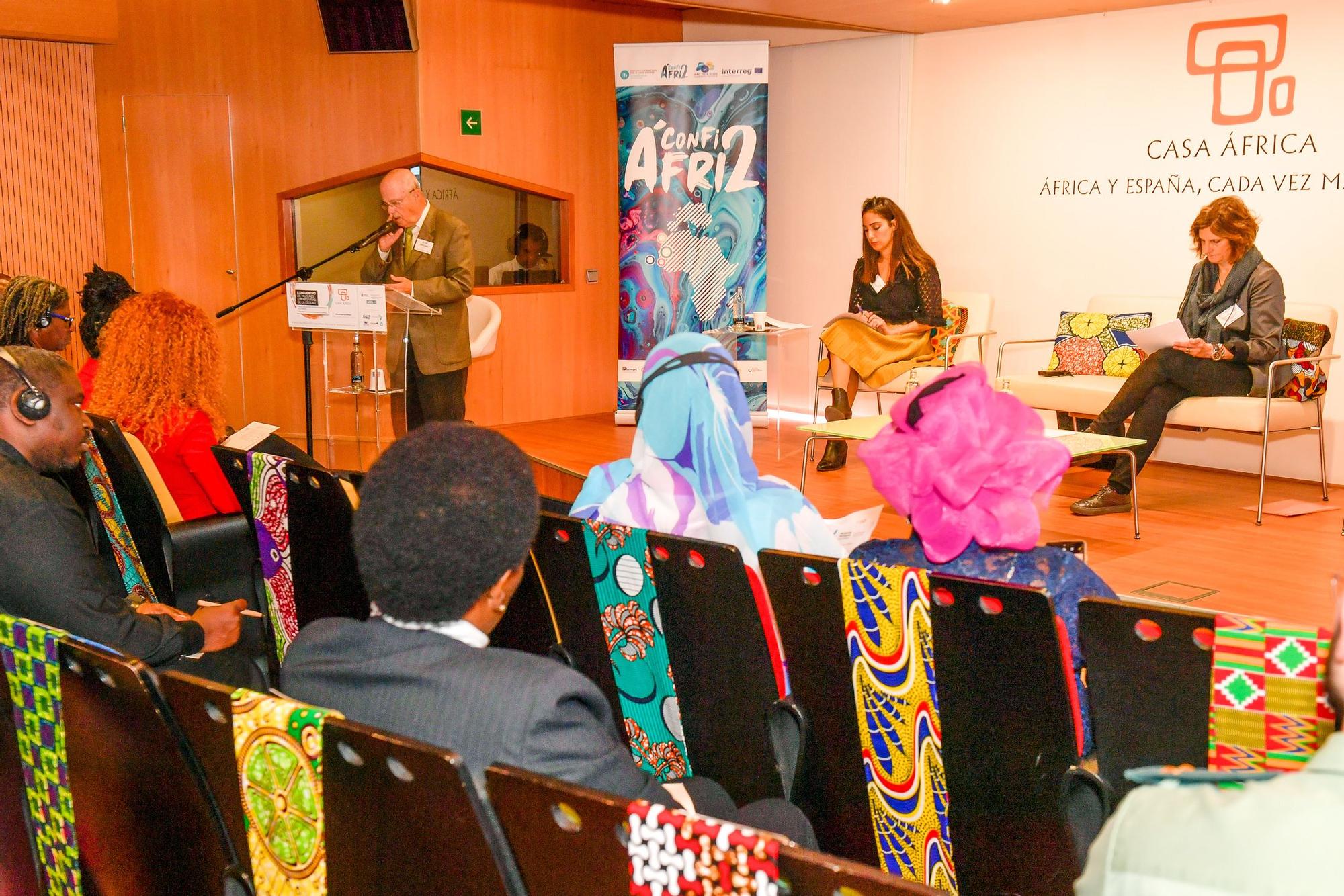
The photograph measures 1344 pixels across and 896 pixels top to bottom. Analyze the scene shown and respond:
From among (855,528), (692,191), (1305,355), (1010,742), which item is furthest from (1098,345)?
(1010,742)

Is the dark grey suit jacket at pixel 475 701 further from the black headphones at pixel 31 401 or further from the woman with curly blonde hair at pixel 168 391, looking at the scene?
the woman with curly blonde hair at pixel 168 391

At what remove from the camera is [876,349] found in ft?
24.3

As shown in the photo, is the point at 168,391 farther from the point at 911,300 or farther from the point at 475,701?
the point at 911,300

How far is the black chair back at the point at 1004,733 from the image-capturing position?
164 cm

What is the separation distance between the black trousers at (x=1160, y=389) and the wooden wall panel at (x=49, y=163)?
708 cm

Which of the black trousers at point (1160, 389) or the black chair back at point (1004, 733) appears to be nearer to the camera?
the black chair back at point (1004, 733)

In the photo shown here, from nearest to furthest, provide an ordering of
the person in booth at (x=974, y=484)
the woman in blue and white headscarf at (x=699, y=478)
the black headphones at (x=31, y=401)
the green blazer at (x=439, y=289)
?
the person in booth at (x=974, y=484), the black headphones at (x=31, y=401), the woman in blue and white headscarf at (x=699, y=478), the green blazer at (x=439, y=289)

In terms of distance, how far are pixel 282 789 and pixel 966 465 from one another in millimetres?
1254

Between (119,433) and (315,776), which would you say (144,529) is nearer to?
(119,433)

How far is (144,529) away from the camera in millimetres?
3357

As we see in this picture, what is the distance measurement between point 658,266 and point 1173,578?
4766mm

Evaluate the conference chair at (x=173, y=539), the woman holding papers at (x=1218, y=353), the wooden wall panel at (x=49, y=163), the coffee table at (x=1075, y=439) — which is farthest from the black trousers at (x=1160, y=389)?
the wooden wall panel at (x=49, y=163)

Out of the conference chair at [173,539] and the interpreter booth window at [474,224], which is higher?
the interpreter booth window at [474,224]

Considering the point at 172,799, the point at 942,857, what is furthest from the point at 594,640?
the point at 172,799
